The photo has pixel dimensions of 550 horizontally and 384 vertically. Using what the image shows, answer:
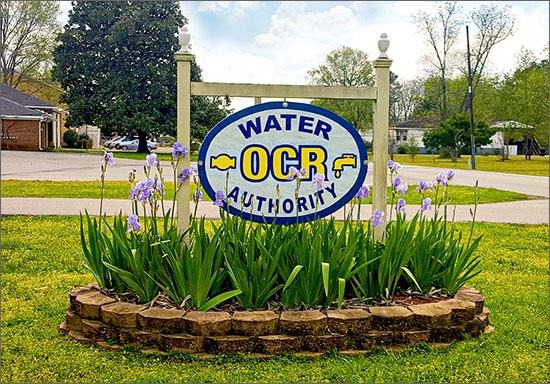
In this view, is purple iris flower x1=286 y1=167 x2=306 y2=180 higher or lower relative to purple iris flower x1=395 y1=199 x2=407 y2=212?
higher

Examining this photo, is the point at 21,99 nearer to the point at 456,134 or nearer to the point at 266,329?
the point at 456,134

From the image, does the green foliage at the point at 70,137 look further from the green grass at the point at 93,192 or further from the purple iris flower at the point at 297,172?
the purple iris flower at the point at 297,172

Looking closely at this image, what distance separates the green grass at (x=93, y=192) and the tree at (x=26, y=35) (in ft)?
97.7

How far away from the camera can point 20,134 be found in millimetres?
35594

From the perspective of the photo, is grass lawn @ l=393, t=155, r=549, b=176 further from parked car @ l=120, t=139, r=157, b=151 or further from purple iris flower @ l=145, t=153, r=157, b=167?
purple iris flower @ l=145, t=153, r=157, b=167

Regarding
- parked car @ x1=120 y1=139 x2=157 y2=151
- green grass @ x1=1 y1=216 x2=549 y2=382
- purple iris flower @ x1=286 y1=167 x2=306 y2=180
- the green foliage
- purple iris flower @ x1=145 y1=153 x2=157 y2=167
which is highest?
the green foliage

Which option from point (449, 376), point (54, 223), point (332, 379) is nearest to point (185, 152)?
point (332, 379)

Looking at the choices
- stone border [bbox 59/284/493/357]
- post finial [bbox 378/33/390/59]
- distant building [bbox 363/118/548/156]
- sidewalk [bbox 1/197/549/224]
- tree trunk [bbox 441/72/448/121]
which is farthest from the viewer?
distant building [bbox 363/118/548/156]

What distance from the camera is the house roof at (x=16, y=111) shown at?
34.9 meters

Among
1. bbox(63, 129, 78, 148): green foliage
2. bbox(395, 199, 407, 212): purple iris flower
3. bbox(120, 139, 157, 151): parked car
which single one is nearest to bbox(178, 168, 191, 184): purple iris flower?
bbox(395, 199, 407, 212): purple iris flower

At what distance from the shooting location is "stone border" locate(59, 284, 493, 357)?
3576 millimetres

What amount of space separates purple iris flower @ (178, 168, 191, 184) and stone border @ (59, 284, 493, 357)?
98 cm

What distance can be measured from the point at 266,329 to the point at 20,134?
35.8 m

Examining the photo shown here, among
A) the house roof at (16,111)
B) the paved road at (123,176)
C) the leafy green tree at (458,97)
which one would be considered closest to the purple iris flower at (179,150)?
the paved road at (123,176)
